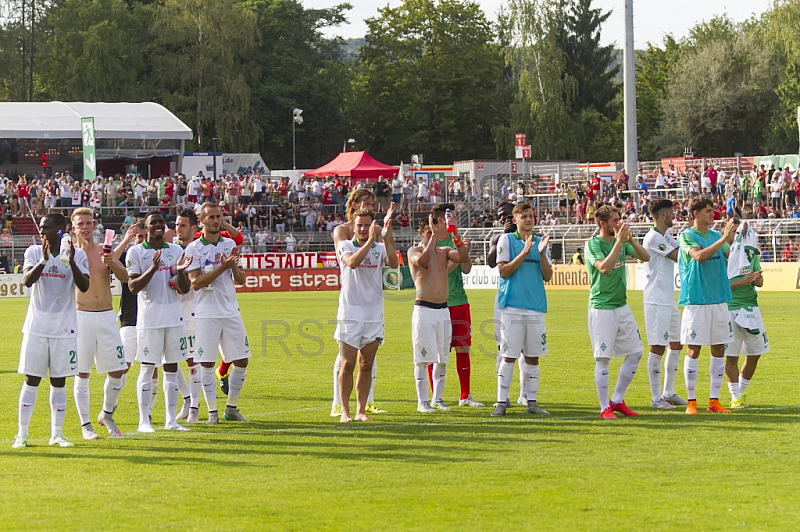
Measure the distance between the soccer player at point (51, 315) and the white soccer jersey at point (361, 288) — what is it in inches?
99.9

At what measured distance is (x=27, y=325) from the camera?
977cm

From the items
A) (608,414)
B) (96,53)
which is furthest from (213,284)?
(96,53)

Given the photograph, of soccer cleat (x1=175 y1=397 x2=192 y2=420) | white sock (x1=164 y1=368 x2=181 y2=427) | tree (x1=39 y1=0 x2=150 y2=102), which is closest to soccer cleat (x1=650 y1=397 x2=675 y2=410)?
soccer cleat (x1=175 y1=397 x2=192 y2=420)

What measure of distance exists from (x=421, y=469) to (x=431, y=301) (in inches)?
134

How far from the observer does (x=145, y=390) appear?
1080cm

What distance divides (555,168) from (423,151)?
79.8 feet

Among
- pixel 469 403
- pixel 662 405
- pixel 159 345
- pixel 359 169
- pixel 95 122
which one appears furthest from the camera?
pixel 95 122

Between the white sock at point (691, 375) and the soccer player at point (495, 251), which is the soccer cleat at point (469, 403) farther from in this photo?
the white sock at point (691, 375)

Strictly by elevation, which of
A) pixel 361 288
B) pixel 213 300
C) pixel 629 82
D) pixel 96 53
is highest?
pixel 96 53

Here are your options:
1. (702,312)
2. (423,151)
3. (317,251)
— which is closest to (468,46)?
(423,151)

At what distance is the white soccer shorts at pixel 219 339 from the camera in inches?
438

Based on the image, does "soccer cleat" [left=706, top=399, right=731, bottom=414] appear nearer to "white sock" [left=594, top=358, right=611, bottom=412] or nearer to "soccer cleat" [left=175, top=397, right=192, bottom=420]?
"white sock" [left=594, top=358, right=611, bottom=412]

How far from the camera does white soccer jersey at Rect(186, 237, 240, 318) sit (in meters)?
11.1

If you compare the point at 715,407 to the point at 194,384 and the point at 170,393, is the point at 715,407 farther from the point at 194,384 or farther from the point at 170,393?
the point at 170,393
